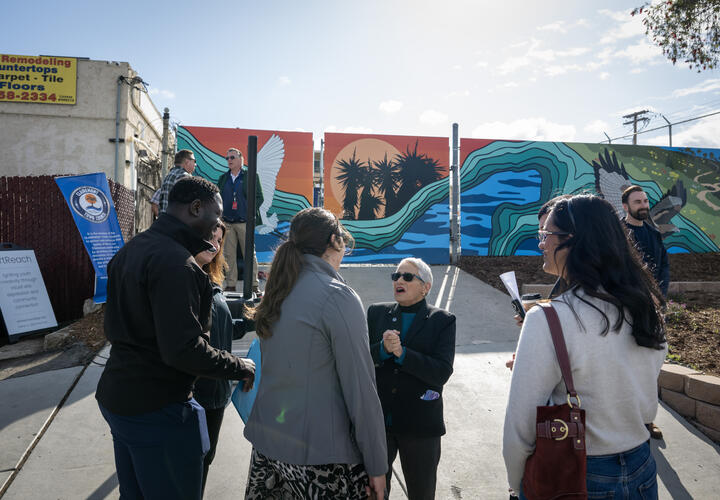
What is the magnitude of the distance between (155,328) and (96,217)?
20.1ft

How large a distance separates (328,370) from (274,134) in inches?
337

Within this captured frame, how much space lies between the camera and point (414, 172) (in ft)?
32.4

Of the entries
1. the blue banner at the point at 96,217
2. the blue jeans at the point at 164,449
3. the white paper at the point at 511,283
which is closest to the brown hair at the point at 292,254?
the blue jeans at the point at 164,449

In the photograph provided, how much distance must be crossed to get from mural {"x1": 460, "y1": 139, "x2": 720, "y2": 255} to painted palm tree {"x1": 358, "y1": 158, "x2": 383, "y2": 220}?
1.90 meters

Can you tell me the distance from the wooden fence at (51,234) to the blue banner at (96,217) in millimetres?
509

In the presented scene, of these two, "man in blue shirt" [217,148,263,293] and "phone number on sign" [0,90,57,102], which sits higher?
"phone number on sign" [0,90,57,102]

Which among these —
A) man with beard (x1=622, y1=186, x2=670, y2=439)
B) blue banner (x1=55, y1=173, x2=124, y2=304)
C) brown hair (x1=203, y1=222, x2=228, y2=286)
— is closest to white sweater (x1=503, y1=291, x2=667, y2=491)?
brown hair (x1=203, y1=222, x2=228, y2=286)

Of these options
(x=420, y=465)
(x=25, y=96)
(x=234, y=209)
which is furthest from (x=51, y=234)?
(x=25, y=96)

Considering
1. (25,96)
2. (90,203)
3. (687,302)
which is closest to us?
(687,302)

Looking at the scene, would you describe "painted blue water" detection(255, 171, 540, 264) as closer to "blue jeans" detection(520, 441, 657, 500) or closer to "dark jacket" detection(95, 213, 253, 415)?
"dark jacket" detection(95, 213, 253, 415)

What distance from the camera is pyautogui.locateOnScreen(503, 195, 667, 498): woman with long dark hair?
1.51 m

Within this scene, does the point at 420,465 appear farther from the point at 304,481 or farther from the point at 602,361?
the point at 602,361

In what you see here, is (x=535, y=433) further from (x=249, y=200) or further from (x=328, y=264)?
(x=249, y=200)

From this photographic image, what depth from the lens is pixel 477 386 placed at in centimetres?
451
